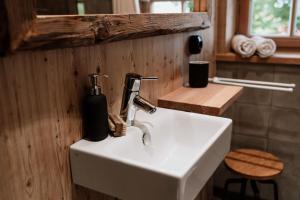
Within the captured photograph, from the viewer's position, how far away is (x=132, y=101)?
3.64 feet

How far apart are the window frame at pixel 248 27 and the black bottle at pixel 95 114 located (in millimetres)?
1526

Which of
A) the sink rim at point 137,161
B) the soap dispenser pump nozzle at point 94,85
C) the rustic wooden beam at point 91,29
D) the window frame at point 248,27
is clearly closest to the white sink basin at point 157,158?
the sink rim at point 137,161

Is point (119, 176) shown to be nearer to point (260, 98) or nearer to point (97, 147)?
point (97, 147)

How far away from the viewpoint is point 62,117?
92 centimetres

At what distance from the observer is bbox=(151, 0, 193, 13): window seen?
1.32 metres

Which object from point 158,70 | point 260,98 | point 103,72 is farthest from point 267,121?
point 103,72

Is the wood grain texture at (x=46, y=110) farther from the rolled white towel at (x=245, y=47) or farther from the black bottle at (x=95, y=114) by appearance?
the rolled white towel at (x=245, y=47)

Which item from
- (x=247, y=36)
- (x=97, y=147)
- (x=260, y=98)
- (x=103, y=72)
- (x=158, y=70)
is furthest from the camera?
(x=247, y=36)

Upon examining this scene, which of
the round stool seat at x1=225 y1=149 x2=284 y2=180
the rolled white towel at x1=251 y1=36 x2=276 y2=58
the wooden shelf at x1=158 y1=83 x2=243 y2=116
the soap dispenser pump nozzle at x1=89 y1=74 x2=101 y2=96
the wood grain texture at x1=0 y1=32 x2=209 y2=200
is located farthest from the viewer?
the rolled white towel at x1=251 y1=36 x2=276 y2=58

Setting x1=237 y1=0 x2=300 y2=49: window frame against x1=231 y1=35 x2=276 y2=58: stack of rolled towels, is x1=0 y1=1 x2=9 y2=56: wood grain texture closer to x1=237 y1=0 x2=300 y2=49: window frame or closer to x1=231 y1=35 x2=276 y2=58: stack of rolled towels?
x1=231 y1=35 x2=276 y2=58: stack of rolled towels

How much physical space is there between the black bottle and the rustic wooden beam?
14 cm

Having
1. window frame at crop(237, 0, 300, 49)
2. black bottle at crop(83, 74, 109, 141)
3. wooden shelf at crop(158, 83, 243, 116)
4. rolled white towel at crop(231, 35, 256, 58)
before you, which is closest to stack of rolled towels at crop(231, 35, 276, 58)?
rolled white towel at crop(231, 35, 256, 58)

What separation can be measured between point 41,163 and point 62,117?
15 cm

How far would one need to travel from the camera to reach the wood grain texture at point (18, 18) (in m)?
0.64
